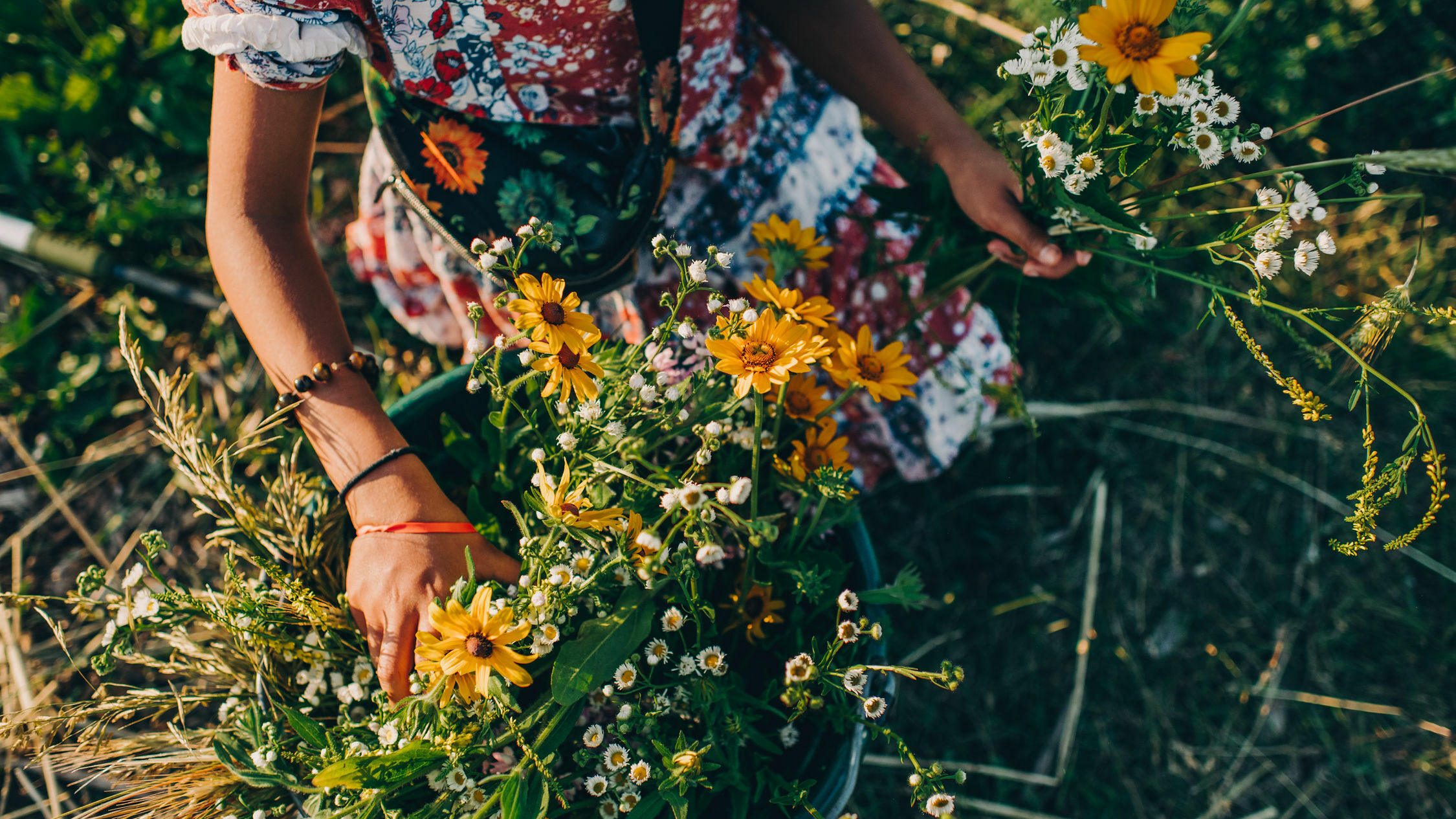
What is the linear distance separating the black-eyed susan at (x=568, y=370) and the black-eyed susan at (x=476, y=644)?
189 millimetres

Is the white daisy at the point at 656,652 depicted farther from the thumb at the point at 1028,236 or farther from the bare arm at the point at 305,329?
the thumb at the point at 1028,236

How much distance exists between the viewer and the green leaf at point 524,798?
2.30 ft

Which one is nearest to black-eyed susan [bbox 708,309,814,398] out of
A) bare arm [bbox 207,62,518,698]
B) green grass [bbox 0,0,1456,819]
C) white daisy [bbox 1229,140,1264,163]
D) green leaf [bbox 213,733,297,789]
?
bare arm [bbox 207,62,518,698]

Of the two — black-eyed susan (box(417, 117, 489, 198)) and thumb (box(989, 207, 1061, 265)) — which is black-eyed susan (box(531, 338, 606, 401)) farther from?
thumb (box(989, 207, 1061, 265))

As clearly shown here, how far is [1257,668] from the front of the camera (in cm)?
164

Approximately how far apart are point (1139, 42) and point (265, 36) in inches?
32.7

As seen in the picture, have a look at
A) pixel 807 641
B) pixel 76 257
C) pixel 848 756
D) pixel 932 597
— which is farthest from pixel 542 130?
pixel 76 257

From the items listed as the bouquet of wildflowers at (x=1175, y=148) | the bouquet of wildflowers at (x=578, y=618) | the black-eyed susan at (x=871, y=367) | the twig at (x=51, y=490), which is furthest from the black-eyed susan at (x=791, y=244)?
the twig at (x=51, y=490)

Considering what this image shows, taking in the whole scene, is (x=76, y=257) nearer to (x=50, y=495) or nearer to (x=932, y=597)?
(x=50, y=495)

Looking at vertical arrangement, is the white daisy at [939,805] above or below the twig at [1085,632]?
above

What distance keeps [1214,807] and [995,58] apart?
1754 millimetres

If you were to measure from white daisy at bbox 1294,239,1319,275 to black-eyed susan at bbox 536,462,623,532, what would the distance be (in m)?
0.68

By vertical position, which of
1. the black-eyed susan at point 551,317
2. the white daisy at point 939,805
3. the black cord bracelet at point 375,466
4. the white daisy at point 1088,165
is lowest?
the white daisy at point 939,805

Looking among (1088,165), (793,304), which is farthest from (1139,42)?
(793,304)
